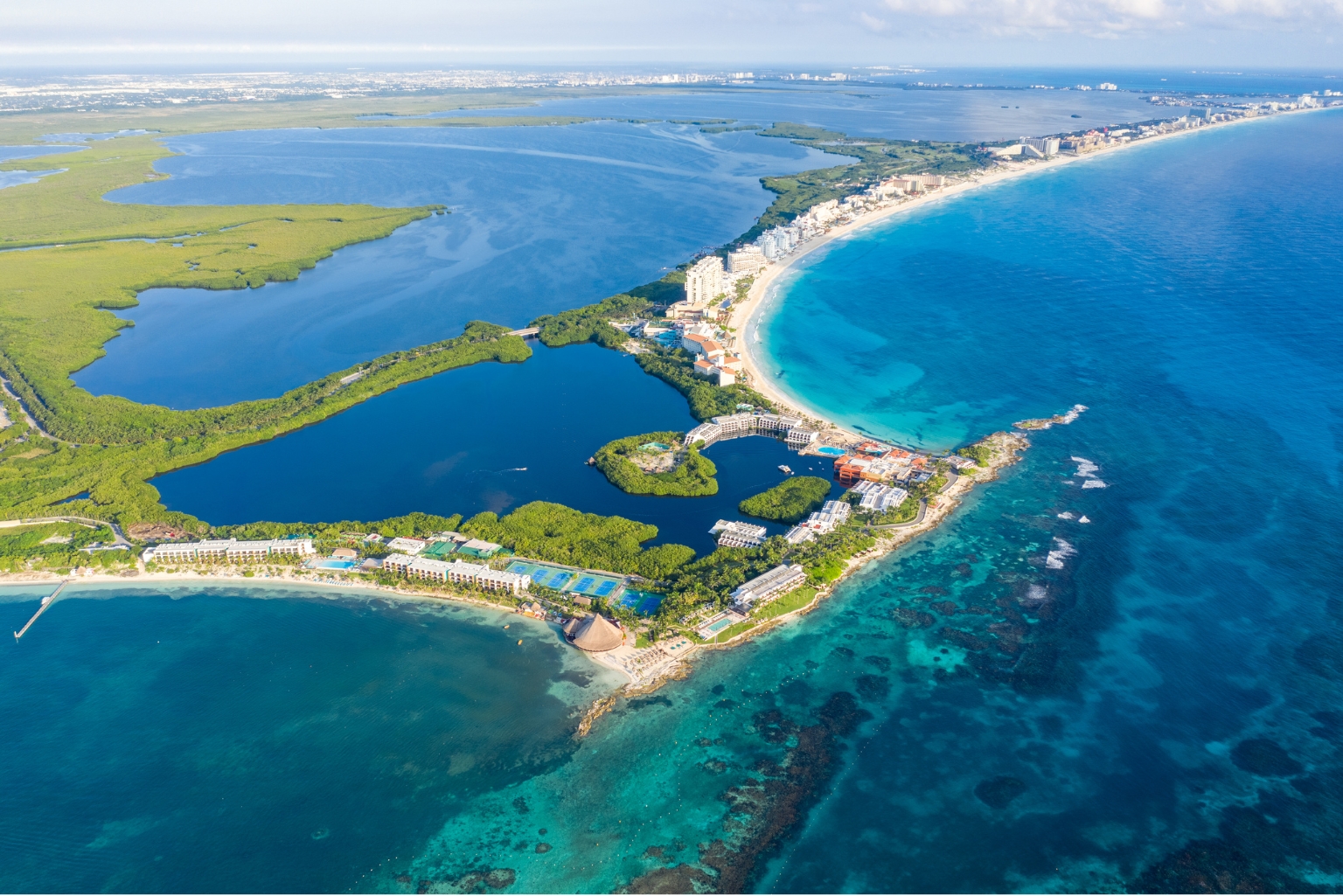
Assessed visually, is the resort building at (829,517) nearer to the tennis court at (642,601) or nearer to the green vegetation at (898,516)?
the green vegetation at (898,516)

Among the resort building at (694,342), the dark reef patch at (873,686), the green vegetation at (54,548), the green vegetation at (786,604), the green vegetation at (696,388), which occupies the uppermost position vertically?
the resort building at (694,342)

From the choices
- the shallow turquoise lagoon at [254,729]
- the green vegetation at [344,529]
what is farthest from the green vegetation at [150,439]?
the shallow turquoise lagoon at [254,729]

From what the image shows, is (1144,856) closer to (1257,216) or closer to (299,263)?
(299,263)

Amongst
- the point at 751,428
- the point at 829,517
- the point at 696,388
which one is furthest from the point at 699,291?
the point at 829,517

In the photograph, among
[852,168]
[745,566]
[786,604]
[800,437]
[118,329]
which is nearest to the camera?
[786,604]

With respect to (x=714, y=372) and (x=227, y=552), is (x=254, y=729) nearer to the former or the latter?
(x=227, y=552)

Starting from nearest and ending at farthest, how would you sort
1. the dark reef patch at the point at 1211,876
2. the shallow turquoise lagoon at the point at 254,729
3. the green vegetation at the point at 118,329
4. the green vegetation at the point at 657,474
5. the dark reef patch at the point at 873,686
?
the dark reef patch at the point at 1211,876 → the shallow turquoise lagoon at the point at 254,729 → the dark reef patch at the point at 873,686 → the green vegetation at the point at 657,474 → the green vegetation at the point at 118,329
